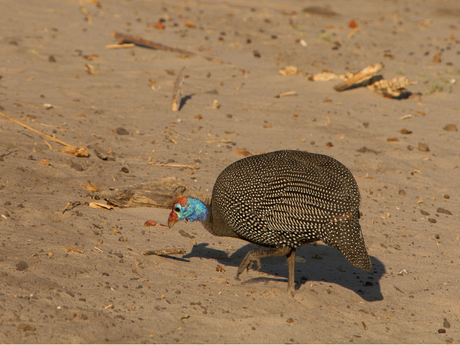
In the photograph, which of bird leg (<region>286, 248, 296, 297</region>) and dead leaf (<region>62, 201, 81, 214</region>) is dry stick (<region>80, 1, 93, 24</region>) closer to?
dead leaf (<region>62, 201, 81, 214</region>)

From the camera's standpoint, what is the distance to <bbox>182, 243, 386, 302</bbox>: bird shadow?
439 centimetres

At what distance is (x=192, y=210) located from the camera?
425 centimetres

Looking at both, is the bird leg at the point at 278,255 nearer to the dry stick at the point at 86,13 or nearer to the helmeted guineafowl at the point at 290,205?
the helmeted guineafowl at the point at 290,205

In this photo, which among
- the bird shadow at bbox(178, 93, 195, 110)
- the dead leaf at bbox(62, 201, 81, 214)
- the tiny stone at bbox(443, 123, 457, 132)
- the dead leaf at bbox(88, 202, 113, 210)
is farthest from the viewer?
the bird shadow at bbox(178, 93, 195, 110)

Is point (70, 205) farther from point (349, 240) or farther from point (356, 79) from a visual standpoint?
point (356, 79)

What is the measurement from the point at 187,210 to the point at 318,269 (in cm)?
150

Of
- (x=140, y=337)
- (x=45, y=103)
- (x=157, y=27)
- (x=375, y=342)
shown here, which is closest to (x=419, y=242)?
(x=375, y=342)

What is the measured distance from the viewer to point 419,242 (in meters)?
5.09

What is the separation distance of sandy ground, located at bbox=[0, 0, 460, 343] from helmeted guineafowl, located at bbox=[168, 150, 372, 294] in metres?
0.52

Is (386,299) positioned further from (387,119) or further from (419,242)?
(387,119)

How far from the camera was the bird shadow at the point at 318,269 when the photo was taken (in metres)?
4.39

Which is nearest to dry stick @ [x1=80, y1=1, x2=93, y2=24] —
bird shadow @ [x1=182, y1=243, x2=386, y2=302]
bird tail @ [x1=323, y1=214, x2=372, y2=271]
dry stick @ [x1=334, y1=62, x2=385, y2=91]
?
dry stick @ [x1=334, y1=62, x2=385, y2=91]

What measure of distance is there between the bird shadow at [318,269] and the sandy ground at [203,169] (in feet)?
0.07

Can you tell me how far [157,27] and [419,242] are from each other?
896cm
